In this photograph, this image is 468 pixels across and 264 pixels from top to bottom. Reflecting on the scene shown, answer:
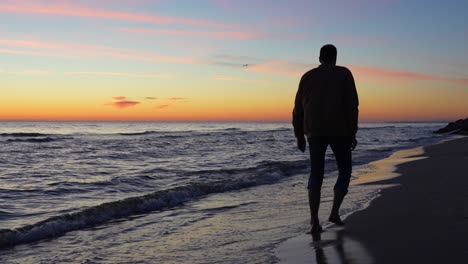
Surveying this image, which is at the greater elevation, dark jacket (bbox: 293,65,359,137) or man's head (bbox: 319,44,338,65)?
man's head (bbox: 319,44,338,65)

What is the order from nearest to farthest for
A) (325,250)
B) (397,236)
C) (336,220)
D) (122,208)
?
(325,250) → (397,236) → (336,220) → (122,208)

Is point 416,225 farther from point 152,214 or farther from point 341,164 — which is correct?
point 152,214

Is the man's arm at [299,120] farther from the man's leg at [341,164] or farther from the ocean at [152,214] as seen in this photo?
the ocean at [152,214]

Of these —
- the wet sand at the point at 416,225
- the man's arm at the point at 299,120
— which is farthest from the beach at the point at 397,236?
the man's arm at the point at 299,120

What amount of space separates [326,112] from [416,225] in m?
1.42

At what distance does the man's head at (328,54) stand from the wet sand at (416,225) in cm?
164

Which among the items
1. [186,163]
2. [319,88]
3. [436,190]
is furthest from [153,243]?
[186,163]

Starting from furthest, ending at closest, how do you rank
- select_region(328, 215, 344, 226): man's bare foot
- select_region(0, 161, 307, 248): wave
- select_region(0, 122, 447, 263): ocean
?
select_region(0, 161, 307, 248): wave → select_region(328, 215, 344, 226): man's bare foot → select_region(0, 122, 447, 263): ocean

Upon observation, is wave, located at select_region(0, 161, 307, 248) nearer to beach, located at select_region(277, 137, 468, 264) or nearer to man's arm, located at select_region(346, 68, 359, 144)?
beach, located at select_region(277, 137, 468, 264)

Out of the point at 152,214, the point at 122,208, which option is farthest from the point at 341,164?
the point at 122,208

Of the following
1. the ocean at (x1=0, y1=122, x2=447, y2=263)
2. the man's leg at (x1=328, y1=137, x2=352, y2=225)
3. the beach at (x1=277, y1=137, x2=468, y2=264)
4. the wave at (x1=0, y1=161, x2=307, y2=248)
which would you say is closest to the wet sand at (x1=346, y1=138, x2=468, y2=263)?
the beach at (x1=277, y1=137, x2=468, y2=264)

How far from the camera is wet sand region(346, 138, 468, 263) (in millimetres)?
3518

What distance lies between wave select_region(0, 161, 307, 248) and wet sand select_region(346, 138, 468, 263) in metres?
3.56

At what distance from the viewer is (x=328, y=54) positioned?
15.0ft
